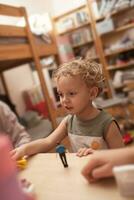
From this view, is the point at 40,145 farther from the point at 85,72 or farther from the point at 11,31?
the point at 11,31

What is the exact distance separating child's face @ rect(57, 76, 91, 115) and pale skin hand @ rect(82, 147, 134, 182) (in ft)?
1.53

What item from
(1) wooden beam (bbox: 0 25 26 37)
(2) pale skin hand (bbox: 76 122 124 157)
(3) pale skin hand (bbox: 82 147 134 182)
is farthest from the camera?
(1) wooden beam (bbox: 0 25 26 37)

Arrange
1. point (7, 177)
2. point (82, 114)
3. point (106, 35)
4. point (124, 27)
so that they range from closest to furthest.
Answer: point (7, 177), point (82, 114), point (124, 27), point (106, 35)

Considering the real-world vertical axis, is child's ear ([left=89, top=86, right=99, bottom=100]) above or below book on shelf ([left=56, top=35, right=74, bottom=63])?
below

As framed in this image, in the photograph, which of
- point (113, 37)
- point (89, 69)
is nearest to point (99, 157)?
point (89, 69)

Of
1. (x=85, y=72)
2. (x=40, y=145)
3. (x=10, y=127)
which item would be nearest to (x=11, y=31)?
(x=10, y=127)

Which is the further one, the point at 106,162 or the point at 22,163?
the point at 22,163

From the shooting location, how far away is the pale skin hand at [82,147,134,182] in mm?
473

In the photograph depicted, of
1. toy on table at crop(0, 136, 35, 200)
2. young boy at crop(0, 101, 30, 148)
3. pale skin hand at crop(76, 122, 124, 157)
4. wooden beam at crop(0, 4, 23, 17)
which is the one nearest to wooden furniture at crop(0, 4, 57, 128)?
wooden beam at crop(0, 4, 23, 17)

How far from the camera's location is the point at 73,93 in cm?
97

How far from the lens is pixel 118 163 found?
47 cm

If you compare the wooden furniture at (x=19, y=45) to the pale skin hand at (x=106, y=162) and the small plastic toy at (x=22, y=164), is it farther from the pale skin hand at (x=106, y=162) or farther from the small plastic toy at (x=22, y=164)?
the pale skin hand at (x=106, y=162)

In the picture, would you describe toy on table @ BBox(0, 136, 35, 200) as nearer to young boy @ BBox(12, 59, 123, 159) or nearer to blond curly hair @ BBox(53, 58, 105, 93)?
young boy @ BBox(12, 59, 123, 159)

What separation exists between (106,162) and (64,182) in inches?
4.9
